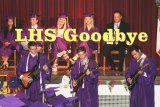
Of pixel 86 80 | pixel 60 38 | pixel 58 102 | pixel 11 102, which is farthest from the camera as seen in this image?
pixel 60 38

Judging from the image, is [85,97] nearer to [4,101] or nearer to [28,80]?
[28,80]

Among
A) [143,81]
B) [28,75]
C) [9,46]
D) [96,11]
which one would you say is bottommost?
[143,81]

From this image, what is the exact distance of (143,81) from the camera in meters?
8.25

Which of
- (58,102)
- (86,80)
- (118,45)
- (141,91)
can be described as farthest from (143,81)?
(58,102)

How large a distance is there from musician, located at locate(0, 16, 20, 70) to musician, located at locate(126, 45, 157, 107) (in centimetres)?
377

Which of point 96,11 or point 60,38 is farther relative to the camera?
point 96,11

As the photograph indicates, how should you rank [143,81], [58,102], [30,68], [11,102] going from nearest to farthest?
[11,102], [58,102], [30,68], [143,81]

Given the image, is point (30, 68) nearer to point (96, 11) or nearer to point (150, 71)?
point (150, 71)

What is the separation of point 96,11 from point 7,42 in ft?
9.73

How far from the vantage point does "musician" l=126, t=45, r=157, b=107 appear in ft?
26.5

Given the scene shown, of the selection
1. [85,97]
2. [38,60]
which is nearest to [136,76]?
[85,97]

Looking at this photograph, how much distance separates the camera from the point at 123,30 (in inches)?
428

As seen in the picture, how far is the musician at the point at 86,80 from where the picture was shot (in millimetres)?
8309

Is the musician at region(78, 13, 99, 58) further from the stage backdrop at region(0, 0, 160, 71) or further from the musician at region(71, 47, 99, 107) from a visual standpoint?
the musician at region(71, 47, 99, 107)
